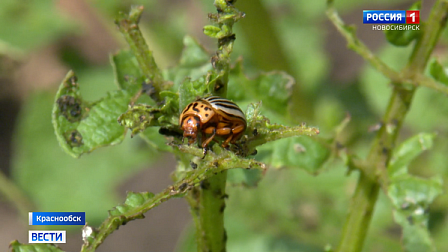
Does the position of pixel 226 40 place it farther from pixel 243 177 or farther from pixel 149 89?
pixel 243 177

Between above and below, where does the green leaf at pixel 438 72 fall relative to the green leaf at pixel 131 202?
above

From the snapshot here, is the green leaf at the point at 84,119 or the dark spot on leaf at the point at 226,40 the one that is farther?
the green leaf at the point at 84,119

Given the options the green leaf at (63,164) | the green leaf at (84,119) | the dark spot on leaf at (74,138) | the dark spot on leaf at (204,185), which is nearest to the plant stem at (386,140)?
the dark spot on leaf at (204,185)

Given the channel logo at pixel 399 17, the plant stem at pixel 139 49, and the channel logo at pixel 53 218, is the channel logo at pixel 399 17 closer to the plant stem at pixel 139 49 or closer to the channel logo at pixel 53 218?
the plant stem at pixel 139 49

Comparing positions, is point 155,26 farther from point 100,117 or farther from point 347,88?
point 100,117

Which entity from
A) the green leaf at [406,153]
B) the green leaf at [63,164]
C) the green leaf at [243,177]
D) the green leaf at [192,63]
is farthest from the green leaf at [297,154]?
the green leaf at [63,164]

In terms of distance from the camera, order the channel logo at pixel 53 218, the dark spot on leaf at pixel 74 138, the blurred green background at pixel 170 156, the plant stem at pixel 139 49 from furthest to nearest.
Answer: the blurred green background at pixel 170 156
the channel logo at pixel 53 218
the dark spot on leaf at pixel 74 138
the plant stem at pixel 139 49

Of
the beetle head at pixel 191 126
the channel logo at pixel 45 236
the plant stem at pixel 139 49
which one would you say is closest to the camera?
the beetle head at pixel 191 126

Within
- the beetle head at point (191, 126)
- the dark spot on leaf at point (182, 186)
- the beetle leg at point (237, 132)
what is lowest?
the dark spot on leaf at point (182, 186)
